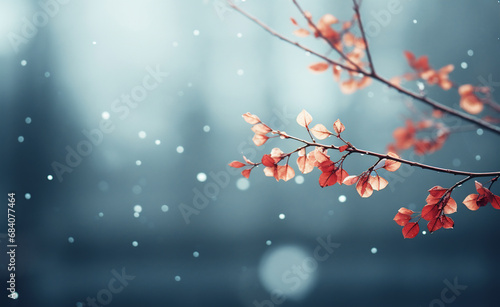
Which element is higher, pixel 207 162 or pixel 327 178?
pixel 207 162

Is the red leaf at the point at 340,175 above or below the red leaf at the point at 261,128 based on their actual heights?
below

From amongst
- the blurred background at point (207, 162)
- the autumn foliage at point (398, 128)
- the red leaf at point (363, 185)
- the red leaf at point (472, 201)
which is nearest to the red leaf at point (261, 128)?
the autumn foliage at point (398, 128)

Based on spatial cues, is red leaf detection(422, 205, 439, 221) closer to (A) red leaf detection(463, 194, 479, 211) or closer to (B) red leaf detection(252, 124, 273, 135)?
(A) red leaf detection(463, 194, 479, 211)

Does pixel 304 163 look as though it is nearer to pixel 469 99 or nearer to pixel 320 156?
pixel 320 156

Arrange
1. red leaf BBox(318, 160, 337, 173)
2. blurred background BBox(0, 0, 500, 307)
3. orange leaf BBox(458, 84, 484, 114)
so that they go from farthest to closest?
blurred background BBox(0, 0, 500, 307), red leaf BBox(318, 160, 337, 173), orange leaf BBox(458, 84, 484, 114)

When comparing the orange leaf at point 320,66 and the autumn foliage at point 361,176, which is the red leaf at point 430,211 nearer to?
the autumn foliage at point 361,176

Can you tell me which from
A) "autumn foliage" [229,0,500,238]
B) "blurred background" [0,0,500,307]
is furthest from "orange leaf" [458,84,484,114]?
"blurred background" [0,0,500,307]

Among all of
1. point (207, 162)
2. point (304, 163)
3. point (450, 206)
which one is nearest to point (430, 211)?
point (450, 206)

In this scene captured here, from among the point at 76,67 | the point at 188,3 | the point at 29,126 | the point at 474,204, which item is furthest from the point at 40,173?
the point at 474,204
